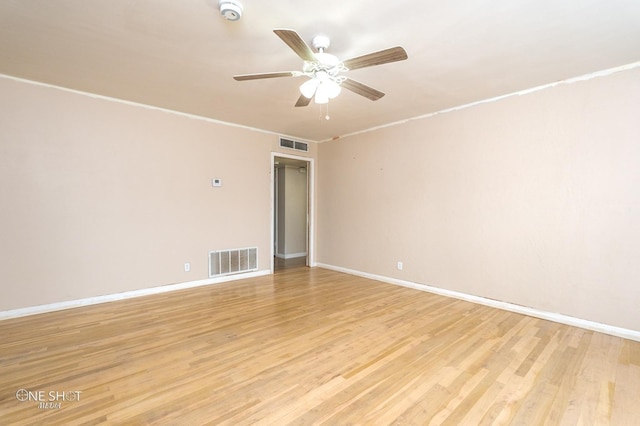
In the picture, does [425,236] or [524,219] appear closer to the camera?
[524,219]

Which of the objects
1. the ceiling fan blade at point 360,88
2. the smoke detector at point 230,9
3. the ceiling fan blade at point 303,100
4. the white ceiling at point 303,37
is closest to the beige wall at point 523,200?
the white ceiling at point 303,37

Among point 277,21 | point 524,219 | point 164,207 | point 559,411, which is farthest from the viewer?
point 164,207

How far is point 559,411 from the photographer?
177 cm

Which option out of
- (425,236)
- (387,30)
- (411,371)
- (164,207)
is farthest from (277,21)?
(425,236)

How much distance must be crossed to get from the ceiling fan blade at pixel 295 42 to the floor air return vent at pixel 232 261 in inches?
141

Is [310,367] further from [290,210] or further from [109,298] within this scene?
[290,210]

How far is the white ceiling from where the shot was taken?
1.95m

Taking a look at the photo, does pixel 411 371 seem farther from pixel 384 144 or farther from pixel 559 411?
pixel 384 144

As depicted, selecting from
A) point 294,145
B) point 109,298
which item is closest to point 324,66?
point 294,145

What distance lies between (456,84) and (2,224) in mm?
5260

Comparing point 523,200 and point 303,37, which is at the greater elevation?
point 303,37

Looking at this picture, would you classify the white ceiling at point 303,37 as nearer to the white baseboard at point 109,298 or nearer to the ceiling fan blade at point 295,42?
the ceiling fan blade at point 295,42

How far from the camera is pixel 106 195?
3707 mm

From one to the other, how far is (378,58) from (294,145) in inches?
150
